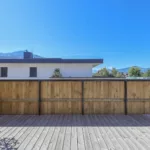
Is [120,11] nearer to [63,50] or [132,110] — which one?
[132,110]

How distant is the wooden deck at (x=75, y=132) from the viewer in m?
3.63

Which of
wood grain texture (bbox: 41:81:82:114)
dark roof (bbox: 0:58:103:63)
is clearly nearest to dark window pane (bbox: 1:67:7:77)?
dark roof (bbox: 0:58:103:63)

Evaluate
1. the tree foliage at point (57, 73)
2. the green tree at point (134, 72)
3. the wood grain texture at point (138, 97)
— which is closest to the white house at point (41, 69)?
the tree foliage at point (57, 73)

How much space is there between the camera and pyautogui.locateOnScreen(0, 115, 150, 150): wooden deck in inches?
143

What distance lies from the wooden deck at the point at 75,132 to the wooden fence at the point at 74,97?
434 millimetres

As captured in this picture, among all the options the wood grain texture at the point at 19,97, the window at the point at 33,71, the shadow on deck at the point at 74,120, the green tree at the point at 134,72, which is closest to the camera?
the shadow on deck at the point at 74,120

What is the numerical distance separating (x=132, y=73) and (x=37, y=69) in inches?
1217

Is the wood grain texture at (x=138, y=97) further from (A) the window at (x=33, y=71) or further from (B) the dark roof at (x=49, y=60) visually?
(A) the window at (x=33, y=71)

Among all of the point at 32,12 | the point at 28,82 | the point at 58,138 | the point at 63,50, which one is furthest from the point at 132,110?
the point at 63,50

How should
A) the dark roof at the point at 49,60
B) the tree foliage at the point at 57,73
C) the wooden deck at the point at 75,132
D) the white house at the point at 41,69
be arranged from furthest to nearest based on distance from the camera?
the white house at the point at 41,69 → the dark roof at the point at 49,60 → the tree foliage at the point at 57,73 → the wooden deck at the point at 75,132

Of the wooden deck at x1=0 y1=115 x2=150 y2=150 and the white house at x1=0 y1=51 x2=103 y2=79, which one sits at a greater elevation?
the white house at x1=0 y1=51 x2=103 y2=79

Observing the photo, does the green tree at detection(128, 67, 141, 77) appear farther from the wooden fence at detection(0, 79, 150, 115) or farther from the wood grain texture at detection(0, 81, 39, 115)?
the wood grain texture at detection(0, 81, 39, 115)

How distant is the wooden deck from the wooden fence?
0.43 metres

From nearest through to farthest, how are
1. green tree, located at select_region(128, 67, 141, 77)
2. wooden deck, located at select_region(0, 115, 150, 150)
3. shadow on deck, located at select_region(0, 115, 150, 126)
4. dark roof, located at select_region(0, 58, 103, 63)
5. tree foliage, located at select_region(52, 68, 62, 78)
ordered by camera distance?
wooden deck, located at select_region(0, 115, 150, 150) → shadow on deck, located at select_region(0, 115, 150, 126) → tree foliage, located at select_region(52, 68, 62, 78) → dark roof, located at select_region(0, 58, 103, 63) → green tree, located at select_region(128, 67, 141, 77)
